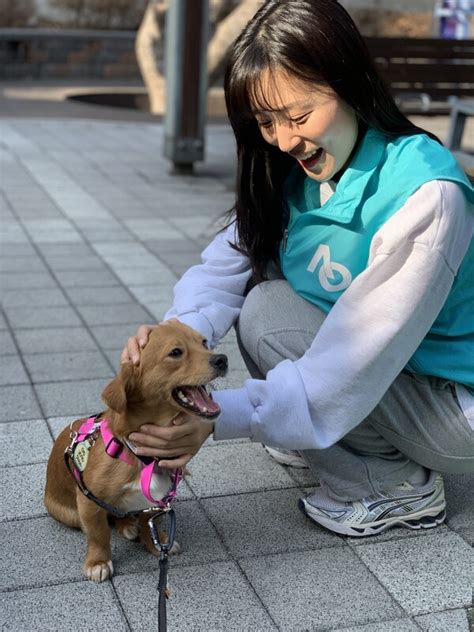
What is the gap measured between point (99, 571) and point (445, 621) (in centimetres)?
100

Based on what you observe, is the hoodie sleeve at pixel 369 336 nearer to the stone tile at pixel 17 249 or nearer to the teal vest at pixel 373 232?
the teal vest at pixel 373 232

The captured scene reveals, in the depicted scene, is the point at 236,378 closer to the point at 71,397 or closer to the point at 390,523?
the point at 71,397

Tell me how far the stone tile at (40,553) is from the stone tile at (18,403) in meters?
0.83

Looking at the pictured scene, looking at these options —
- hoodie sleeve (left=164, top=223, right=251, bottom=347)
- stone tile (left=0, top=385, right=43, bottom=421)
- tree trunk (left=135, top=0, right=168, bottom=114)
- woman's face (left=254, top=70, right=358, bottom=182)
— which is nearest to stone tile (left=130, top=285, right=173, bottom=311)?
stone tile (left=0, top=385, right=43, bottom=421)

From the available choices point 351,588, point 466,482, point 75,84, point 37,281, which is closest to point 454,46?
point 37,281

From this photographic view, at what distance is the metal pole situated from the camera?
28.0 feet

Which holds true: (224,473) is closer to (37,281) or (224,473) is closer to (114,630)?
(114,630)

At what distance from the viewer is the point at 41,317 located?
16.2 ft

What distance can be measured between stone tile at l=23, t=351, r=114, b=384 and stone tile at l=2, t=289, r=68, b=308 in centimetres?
84

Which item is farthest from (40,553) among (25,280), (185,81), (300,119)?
(185,81)

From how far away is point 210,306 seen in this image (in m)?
2.93

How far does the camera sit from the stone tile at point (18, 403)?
3.69 metres

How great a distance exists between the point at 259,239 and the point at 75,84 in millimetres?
16507

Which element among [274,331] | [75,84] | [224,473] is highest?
[274,331]
